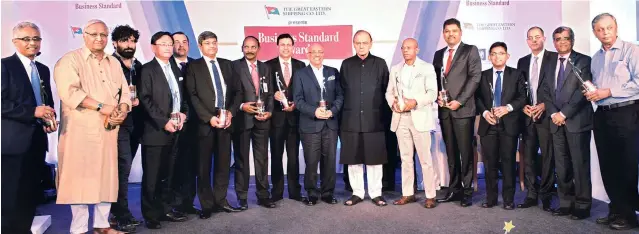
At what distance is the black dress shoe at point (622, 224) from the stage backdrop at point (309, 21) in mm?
3170

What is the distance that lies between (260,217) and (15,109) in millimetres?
1999

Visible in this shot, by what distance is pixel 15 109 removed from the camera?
11.2 ft

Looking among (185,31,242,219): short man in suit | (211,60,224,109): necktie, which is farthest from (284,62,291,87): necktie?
(211,60,224,109): necktie

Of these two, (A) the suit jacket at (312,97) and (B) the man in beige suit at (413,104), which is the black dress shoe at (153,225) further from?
(B) the man in beige suit at (413,104)

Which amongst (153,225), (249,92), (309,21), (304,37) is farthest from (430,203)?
(309,21)

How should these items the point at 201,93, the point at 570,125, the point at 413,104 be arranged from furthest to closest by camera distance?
the point at 413,104 < the point at 201,93 < the point at 570,125

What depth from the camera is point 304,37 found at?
6680 mm

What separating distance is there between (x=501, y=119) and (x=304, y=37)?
300 cm

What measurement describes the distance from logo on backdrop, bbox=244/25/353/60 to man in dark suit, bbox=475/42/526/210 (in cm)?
242

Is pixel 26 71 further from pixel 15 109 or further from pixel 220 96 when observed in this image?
pixel 220 96

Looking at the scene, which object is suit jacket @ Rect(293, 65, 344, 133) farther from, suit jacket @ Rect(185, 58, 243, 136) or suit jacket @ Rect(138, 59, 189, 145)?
suit jacket @ Rect(138, 59, 189, 145)

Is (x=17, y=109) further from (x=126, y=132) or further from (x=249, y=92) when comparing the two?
(x=249, y=92)

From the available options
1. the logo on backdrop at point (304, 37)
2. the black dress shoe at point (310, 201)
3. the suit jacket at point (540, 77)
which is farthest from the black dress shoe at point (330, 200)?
the logo on backdrop at point (304, 37)

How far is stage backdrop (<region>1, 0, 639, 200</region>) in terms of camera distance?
20.9 feet
